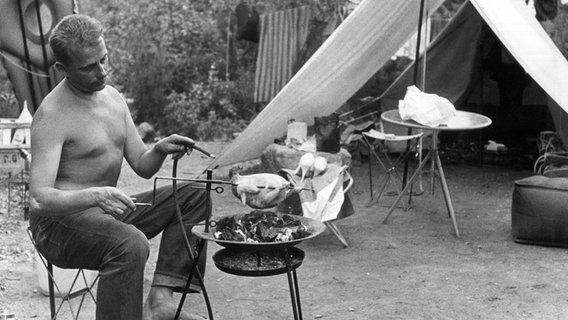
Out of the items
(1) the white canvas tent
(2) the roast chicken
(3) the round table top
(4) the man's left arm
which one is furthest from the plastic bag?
(4) the man's left arm

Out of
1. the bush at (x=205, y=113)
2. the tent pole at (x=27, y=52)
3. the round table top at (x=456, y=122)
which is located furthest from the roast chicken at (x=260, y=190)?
the bush at (x=205, y=113)

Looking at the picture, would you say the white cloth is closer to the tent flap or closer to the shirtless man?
the tent flap

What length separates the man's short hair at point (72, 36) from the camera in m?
3.30

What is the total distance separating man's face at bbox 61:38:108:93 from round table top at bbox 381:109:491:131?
9.26 feet

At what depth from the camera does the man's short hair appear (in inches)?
130

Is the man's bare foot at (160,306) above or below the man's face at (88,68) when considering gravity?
below

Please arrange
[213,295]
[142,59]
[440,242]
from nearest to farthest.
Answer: [213,295] → [440,242] → [142,59]

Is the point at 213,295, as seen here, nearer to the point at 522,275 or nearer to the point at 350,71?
the point at 522,275

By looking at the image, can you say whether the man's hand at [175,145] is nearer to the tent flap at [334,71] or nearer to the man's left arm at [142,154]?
the man's left arm at [142,154]

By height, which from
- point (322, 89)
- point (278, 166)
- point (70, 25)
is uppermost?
point (70, 25)

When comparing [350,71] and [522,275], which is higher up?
[350,71]

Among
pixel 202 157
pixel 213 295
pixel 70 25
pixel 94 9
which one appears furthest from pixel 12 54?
pixel 94 9

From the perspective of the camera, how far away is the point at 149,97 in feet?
36.5

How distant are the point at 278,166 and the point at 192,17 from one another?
230 inches
